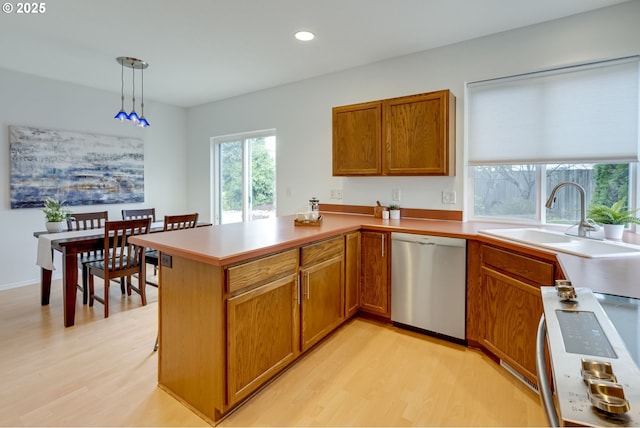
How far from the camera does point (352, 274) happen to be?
9.18 feet

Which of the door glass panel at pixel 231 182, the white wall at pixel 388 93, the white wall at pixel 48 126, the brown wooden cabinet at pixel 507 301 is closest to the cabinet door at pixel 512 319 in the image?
the brown wooden cabinet at pixel 507 301

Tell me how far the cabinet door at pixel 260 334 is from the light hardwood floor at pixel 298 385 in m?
0.16

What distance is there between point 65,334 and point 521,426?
320cm

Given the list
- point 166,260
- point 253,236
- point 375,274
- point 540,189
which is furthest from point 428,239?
point 166,260

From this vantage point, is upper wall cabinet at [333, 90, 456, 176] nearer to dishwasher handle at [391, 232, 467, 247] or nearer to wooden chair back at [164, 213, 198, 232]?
dishwasher handle at [391, 232, 467, 247]

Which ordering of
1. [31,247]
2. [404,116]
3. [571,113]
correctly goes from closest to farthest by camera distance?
[571,113], [404,116], [31,247]

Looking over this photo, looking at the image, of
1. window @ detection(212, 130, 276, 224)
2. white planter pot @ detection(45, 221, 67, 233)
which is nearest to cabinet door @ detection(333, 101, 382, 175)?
window @ detection(212, 130, 276, 224)

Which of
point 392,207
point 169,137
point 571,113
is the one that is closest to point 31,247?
point 169,137

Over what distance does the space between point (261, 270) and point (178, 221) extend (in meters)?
1.82

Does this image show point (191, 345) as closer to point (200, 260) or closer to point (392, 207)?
point (200, 260)

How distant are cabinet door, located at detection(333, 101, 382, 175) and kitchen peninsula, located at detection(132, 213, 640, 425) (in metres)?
0.97

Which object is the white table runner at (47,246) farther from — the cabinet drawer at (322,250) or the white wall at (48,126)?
the cabinet drawer at (322,250)

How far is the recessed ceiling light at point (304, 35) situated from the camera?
2779 millimetres

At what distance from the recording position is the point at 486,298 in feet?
7.48
